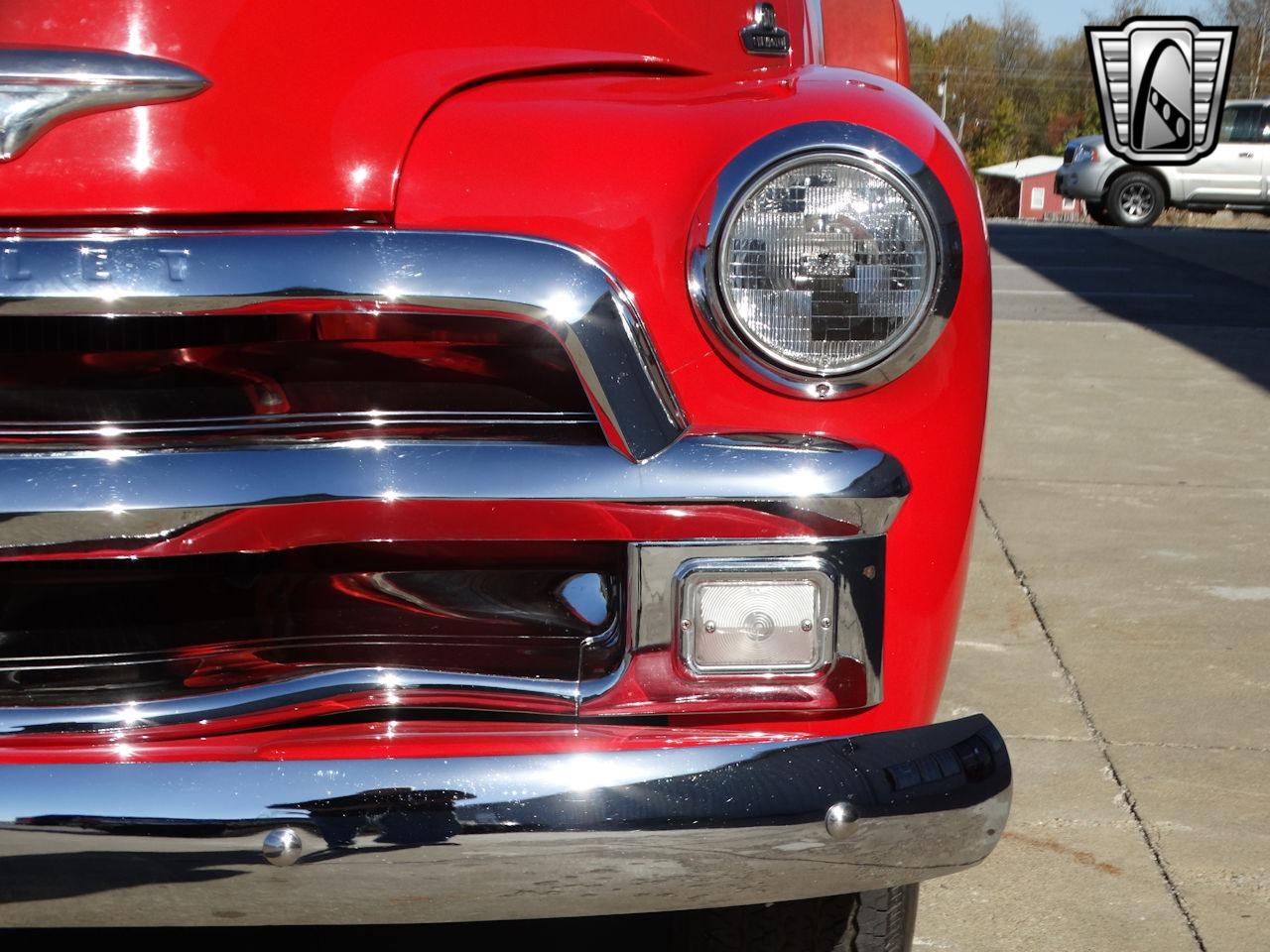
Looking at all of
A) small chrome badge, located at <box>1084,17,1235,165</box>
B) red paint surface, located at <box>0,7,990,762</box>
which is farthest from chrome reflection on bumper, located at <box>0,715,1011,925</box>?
small chrome badge, located at <box>1084,17,1235,165</box>

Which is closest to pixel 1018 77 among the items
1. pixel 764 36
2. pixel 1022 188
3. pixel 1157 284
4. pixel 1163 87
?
pixel 1022 188

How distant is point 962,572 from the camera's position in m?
1.64

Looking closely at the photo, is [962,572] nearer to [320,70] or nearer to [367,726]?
[367,726]

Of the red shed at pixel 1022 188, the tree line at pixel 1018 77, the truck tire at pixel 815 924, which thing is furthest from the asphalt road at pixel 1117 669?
the tree line at pixel 1018 77

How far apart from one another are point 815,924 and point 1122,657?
5.63 ft

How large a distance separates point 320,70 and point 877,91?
0.60 m

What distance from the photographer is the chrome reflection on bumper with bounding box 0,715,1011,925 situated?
4.49 feet

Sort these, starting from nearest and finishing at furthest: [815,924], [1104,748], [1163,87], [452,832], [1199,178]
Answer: [452,832], [815,924], [1104,748], [1199,178], [1163,87]

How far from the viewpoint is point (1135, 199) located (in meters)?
18.6

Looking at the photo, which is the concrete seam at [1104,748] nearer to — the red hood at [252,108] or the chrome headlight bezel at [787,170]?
the chrome headlight bezel at [787,170]

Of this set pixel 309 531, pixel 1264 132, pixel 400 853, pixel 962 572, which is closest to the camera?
pixel 400 853

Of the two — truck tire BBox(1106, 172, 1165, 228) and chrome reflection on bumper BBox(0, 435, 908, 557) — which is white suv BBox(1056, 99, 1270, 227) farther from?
chrome reflection on bumper BBox(0, 435, 908, 557)

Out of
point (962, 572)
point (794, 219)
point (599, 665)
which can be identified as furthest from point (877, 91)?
point (599, 665)

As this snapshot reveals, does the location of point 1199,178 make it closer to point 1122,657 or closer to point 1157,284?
point 1157,284
